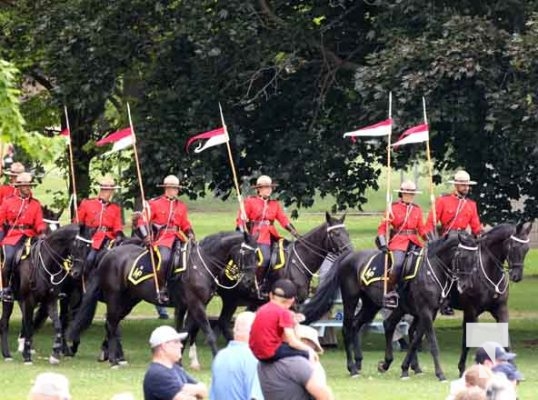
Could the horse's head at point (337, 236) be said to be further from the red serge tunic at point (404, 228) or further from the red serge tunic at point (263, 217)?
the red serge tunic at point (263, 217)

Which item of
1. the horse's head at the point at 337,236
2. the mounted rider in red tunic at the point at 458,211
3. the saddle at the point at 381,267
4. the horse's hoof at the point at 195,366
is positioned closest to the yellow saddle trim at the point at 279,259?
the horse's head at the point at 337,236

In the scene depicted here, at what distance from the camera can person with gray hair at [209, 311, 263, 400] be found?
12164 mm

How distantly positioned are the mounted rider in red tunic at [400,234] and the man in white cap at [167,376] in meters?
11.7

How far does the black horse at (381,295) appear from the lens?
22.7 meters

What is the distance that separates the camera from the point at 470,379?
456 inches

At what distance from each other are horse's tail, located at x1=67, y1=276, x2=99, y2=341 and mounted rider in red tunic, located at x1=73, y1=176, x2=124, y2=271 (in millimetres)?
425

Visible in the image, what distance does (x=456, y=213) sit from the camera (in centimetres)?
2370

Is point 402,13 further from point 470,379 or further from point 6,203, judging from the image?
point 470,379

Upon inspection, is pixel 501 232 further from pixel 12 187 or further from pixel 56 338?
pixel 12 187

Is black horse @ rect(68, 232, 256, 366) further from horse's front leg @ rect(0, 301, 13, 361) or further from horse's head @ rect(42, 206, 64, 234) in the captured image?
horse's head @ rect(42, 206, 64, 234)

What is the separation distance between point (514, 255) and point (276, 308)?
1102 cm

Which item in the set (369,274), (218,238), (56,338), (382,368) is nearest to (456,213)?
(369,274)

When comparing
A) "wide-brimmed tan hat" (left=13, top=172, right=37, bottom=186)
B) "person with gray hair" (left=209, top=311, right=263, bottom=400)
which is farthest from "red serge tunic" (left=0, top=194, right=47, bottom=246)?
"person with gray hair" (left=209, top=311, right=263, bottom=400)

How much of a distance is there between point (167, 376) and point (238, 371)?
2.67ft
